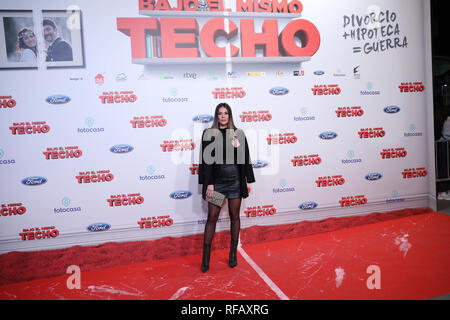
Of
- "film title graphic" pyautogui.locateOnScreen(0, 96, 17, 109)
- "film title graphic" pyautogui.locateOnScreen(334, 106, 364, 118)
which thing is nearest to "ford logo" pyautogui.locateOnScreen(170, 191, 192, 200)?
"film title graphic" pyautogui.locateOnScreen(0, 96, 17, 109)

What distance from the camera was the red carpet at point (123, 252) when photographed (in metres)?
3.01

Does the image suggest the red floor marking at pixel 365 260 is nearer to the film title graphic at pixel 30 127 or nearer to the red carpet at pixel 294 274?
the red carpet at pixel 294 274

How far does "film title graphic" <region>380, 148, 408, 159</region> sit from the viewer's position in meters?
4.00

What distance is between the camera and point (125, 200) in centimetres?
338

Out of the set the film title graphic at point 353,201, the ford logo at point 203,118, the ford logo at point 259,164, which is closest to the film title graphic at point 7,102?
the ford logo at point 203,118

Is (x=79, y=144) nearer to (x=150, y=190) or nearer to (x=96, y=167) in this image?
(x=96, y=167)

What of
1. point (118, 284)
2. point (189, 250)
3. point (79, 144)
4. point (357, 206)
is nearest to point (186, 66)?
point (79, 144)

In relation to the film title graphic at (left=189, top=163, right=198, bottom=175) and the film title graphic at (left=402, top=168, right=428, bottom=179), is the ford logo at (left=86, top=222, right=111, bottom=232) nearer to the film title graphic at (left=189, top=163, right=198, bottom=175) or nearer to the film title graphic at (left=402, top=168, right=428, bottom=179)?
the film title graphic at (left=189, top=163, right=198, bottom=175)

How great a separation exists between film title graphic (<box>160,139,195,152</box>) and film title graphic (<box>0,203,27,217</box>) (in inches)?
67.7

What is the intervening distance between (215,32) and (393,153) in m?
2.99

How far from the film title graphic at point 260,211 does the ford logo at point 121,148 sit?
5.42ft

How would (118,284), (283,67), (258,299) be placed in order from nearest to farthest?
(258,299), (118,284), (283,67)

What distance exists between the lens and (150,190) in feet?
11.2

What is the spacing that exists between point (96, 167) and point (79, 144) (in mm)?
324
